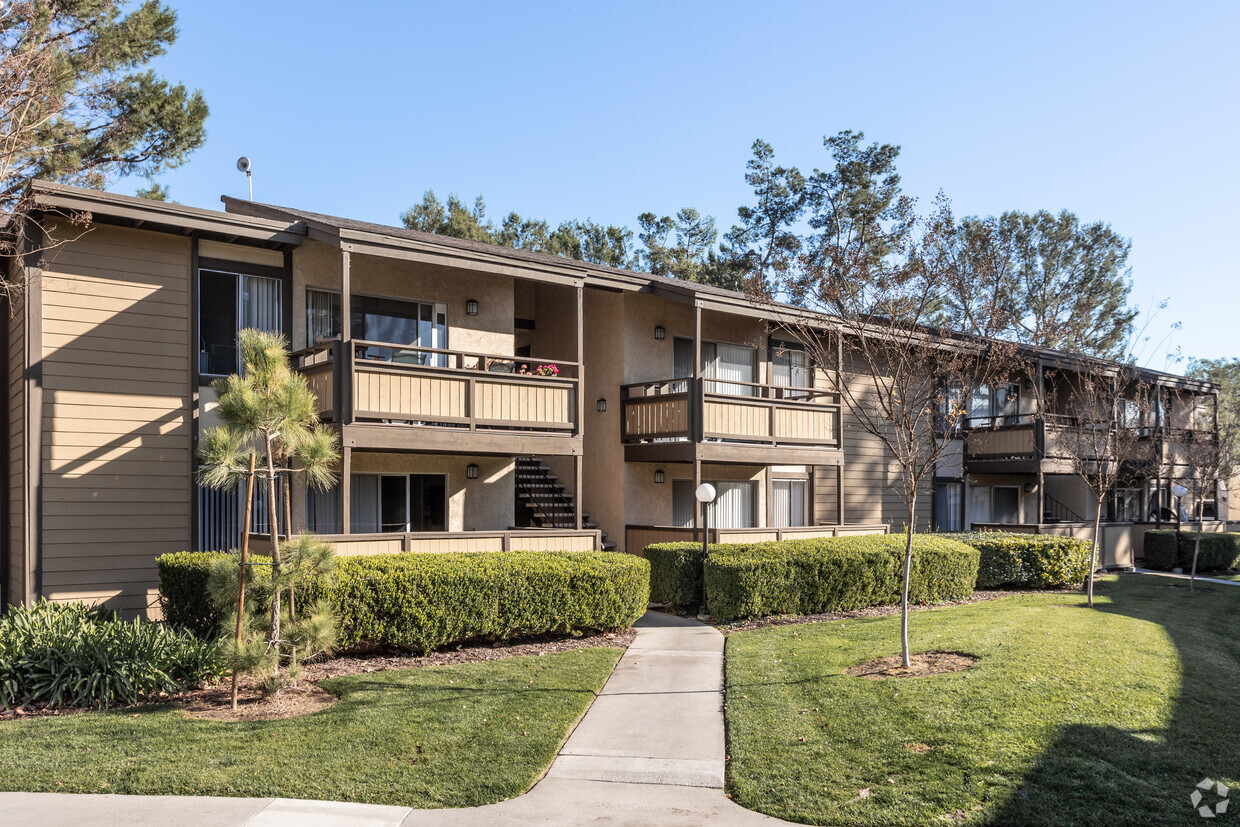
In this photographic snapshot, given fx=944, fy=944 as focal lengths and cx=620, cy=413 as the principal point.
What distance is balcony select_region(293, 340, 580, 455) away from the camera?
13.2 m

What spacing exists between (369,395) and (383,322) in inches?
109

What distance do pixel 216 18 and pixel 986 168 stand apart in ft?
56.0

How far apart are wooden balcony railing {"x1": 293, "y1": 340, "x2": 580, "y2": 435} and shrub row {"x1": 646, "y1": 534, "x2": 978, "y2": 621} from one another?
9.73 ft

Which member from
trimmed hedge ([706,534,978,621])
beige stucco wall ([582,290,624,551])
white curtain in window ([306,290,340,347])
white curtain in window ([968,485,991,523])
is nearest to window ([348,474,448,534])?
white curtain in window ([306,290,340,347])

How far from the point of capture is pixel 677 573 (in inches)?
598

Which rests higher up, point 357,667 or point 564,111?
point 564,111

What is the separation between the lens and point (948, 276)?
12523mm

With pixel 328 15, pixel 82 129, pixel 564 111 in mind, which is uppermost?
pixel 564 111

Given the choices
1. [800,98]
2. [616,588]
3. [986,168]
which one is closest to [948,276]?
[616,588]

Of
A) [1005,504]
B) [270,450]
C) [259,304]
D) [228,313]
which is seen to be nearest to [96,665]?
[270,450]

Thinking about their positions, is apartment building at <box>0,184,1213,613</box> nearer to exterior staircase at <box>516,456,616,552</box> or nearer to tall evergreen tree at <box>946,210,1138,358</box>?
exterior staircase at <box>516,456,616,552</box>

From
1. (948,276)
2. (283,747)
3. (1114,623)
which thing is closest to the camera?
(283,747)

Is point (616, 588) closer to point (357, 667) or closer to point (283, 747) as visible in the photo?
point (357, 667)

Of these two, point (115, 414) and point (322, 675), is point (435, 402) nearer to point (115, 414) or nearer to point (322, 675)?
point (115, 414)
